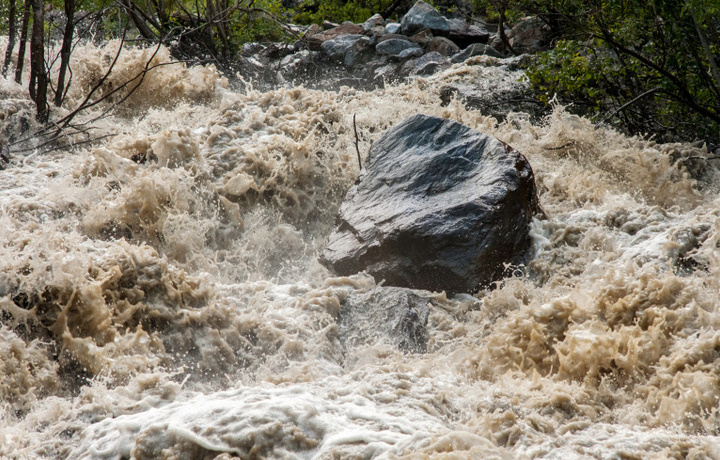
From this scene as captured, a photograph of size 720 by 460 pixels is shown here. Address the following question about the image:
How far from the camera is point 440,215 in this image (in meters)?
4.76

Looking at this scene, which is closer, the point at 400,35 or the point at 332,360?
the point at 332,360

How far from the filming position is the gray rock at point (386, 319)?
14.1ft

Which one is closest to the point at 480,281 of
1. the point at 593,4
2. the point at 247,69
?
the point at 593,4

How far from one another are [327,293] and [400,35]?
7614mm

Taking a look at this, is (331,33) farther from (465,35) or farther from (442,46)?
(465,35)

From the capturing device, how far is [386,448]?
108 inches

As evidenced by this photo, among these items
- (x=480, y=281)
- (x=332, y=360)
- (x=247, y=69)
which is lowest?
(x=332, y=360)

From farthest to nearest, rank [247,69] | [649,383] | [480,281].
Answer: [247,69]
[480,281]
[649,383]

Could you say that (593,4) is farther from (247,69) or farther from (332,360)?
(247,69)

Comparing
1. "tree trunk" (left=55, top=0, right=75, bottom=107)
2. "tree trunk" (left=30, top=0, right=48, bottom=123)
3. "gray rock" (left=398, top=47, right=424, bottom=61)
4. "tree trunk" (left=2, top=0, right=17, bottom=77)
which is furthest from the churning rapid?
"gray rock" (left=398, top=47, right=424, bottom=61)

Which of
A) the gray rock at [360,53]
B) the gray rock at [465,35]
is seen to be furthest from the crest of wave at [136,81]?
the gray rock at [465,35]

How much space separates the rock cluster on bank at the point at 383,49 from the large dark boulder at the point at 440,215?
4.59m

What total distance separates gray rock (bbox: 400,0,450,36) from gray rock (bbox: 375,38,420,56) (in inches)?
26.1

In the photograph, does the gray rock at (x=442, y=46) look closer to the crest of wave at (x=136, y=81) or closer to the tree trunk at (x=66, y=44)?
the crest of wave at (x=136, y=81)
